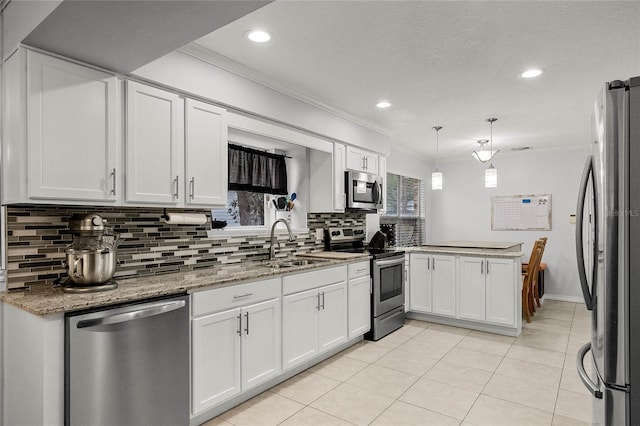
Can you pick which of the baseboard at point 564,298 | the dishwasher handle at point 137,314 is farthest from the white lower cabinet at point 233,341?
the baseboard at point 564,298

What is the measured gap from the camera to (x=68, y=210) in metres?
2.28

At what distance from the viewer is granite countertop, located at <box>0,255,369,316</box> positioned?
1.73m

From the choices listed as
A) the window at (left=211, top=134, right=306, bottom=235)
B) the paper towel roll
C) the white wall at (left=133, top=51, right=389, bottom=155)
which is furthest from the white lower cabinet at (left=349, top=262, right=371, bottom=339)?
the paper towel roll

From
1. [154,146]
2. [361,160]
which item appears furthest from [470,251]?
[154,146]

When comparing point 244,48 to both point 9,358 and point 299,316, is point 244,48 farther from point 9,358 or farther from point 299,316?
point 9,358

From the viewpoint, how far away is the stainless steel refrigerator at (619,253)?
1361 mm

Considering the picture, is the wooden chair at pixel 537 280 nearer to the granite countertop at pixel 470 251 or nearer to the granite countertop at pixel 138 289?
the granite countertop at pixel 470 251

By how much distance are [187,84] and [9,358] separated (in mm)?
1899

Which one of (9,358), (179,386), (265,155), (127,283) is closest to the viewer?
(9,358)

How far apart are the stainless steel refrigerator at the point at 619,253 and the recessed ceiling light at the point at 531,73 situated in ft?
5.91

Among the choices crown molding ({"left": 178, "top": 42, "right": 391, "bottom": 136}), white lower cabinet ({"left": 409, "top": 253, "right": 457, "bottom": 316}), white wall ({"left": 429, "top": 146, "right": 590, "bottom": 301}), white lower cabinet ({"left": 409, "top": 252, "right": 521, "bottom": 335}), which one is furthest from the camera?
white wall ({"left": 429, "top": 146, "right": 590, "bottom": 301})

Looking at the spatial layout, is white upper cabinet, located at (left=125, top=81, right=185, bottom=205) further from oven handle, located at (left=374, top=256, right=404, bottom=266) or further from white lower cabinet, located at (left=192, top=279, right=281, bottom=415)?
oven handle, located at (left=374, top=256, right=404, bottom=266)

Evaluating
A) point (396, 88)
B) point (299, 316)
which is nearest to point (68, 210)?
point (299, 316)

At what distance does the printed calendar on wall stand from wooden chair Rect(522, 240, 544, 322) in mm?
1383
